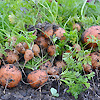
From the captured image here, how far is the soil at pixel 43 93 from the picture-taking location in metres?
1.03

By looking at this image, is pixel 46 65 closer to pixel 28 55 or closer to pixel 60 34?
pixel 28 55

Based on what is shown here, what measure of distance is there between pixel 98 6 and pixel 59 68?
49.3 inches

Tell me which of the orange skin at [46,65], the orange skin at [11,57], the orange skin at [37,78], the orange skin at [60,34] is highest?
the orange skin at [60,34]

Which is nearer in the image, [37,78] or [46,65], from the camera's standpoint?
[37,78]

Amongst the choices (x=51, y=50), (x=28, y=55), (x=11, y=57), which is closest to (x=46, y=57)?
(x=51, y=50)

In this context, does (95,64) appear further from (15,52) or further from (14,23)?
(14,23)

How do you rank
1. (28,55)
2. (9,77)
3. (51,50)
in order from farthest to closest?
(51,50), (28,55), (9,77)

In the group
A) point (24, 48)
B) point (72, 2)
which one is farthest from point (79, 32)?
point (24, 48)

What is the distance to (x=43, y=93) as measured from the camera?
1139 millimetres

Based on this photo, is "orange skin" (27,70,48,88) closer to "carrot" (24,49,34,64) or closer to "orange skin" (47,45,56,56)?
"carrot" (24,49,34,64)

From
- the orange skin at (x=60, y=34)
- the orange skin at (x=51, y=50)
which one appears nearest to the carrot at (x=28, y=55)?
the orange skin at (x=51, y=50)

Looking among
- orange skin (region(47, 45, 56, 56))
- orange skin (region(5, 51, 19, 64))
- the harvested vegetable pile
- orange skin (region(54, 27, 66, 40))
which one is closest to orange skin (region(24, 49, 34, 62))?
the harvested vegetable pile

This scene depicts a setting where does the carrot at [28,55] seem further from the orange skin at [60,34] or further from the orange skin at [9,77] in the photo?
the orange skin at [60,34]

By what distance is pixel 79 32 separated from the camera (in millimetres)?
1688
